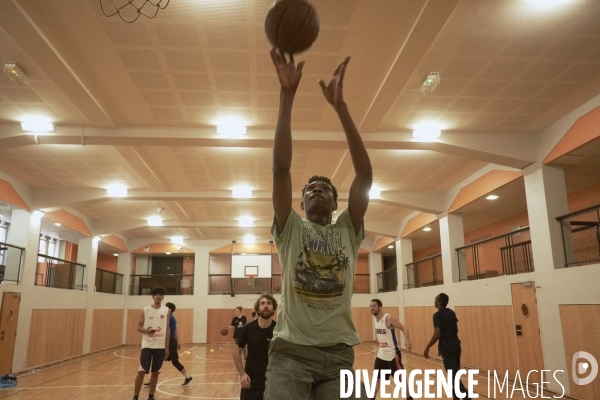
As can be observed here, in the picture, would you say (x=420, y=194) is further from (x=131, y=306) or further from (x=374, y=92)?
(x=131, y=306)

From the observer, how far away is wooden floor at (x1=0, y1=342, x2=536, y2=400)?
902 centimetres

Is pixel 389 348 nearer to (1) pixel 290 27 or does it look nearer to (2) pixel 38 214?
(1) pixel 290 27

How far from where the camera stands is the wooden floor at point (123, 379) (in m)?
9.02

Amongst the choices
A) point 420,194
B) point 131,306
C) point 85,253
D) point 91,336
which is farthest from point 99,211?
point 420,194

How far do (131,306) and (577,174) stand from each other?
18.3 m

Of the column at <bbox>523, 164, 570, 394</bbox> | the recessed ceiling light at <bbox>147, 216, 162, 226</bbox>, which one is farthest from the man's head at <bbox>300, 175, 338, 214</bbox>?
the recessed ceiling light at <bbox>147, 216, 162, 226</bbox>

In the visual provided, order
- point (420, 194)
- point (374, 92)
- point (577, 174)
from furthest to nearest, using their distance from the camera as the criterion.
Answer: point (420, 194) → point (577, 174) → point (374, 92)

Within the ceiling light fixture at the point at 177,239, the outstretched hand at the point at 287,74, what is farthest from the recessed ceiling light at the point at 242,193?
the outstretched hand at the point at 287,74

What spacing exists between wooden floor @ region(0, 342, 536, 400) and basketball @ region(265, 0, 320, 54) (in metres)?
7.30

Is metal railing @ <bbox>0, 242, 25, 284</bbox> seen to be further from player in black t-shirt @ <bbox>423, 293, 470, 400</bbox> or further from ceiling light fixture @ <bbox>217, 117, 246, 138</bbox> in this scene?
player in black t-shirt @ <bbox>423, 293, 470, 400</bbox>

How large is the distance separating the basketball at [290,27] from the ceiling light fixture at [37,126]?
293 inches

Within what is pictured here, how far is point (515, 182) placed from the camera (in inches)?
432

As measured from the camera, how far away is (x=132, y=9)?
567 cm

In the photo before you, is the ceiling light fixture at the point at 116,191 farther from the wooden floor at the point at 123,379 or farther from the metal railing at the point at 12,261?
the wooden floor at the point at 123,379
